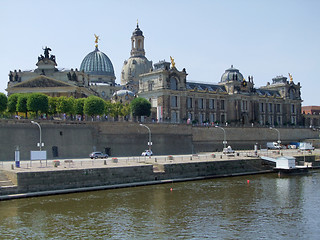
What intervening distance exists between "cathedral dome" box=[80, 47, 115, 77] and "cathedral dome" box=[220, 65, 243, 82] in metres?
37.3

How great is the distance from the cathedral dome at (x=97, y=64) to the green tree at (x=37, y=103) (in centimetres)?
6178

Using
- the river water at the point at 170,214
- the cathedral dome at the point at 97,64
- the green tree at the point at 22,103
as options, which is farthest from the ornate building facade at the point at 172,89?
the river water at the point at 170,214

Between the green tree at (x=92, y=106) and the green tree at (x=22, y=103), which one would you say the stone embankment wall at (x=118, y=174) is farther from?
the green tree at (x=22, y=103)

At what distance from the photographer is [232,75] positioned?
116938 mm

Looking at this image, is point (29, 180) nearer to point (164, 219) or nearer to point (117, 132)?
point (164, 219)

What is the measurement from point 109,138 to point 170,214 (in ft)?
133

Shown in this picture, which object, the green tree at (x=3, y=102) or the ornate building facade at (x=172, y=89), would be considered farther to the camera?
the ornate building facade at (x=172, y=89)

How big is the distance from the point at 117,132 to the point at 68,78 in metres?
23.2

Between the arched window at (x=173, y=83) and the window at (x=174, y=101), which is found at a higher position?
the arched window at (x=173, y=83)

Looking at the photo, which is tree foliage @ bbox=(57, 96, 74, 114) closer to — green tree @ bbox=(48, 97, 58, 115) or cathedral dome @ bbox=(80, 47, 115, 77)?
green tree @ bbox=(48, 97, 58, 115)

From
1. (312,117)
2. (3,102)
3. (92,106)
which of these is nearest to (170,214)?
(92,106)

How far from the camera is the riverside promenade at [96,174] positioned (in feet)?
133

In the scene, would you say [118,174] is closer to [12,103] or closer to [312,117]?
[12,103]

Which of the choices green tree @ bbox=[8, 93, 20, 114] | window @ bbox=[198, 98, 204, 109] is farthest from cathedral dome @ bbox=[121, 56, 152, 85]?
green tree @ bbox=[8, 93, 20, 114]
